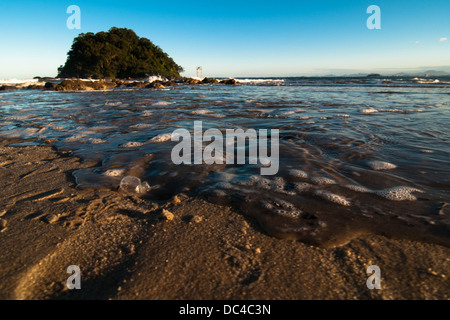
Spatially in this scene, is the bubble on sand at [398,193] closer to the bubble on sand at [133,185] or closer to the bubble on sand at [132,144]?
the bubble on sand at [133,185]

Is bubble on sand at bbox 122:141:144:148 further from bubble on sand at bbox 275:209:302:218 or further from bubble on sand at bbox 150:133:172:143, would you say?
bubble on sand at bbox 275:209:302:218

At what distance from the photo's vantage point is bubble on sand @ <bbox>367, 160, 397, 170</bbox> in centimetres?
251

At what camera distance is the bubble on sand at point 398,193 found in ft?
6.22

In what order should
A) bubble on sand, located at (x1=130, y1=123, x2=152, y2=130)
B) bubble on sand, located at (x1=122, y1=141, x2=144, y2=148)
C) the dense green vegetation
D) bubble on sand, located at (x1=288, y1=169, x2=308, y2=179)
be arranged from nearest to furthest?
1. bubble on sand, located at (x1=288, y1=169, x2=308, y2=179)
2. bubble on sand, located at (x1=122, y1=141, x2=144, y2=148)
3. bubble on sand, located at (x1=130, y1=123, x2=152, y2=130)
4. the dense green vegetation

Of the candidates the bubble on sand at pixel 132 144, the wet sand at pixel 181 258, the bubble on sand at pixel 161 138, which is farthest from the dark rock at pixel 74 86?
the wet sand at pixel 181 258

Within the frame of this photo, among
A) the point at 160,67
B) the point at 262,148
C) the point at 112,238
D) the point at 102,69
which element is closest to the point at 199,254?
the point at 112,238

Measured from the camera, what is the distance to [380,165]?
8.47ft

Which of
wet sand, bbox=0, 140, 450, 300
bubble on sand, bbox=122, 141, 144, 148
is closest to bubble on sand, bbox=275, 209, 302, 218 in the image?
wet sand, bbox=0, 140, 450, 300

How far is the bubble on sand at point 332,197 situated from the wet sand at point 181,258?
409mm

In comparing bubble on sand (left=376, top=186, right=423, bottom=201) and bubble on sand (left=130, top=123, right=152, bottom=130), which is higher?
bubble on sand (left=130, top=123, right=152, bottom=130)

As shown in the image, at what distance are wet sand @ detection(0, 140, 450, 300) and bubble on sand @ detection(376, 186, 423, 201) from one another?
1.91 ft

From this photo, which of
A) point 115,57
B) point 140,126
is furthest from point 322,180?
point 115,57

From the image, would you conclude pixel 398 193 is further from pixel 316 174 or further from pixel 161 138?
pixel 161 138

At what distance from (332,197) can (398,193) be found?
55cm
